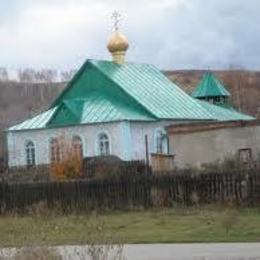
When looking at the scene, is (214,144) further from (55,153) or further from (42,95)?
(42,95)

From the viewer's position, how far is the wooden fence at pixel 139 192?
31641 mm

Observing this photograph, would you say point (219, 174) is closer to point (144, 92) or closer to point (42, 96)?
point (144, 92)

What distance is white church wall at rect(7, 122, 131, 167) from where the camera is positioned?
53.4 meters

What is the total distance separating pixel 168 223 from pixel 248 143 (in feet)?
69.9

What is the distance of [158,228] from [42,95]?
129 metres

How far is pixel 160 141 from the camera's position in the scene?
5609cm

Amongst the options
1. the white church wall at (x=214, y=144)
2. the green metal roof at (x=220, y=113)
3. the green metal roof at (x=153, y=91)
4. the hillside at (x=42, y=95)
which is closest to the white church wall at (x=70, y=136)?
the green metal roof at (x=153, y=91)

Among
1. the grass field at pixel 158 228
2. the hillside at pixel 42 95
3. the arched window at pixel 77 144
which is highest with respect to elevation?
the hillside at pixel 42 95

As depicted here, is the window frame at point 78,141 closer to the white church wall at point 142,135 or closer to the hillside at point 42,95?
the white church wall at point 142,135

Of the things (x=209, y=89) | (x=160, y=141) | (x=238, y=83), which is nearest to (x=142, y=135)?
(x=160, y=141)

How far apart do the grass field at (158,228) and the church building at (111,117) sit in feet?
69.6

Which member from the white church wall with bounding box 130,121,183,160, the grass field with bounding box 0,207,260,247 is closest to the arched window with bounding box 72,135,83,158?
the white church wall with bounding box 130,121,183,160

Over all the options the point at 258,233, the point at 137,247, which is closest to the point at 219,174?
the point at 258,233

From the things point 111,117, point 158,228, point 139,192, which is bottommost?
point 158,228
